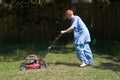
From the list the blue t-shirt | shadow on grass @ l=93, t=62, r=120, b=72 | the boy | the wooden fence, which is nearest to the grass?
shadow on grass @ l=93, t=62, r=120, b=72

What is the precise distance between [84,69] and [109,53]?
4.09 meters

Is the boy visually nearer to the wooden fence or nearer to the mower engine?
the mower engine

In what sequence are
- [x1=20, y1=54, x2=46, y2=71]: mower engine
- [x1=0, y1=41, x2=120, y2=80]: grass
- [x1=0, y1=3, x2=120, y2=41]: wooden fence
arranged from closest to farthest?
[x1=0, y1=41, x2=120, y2=80]: grass → [x1=20, y1=54, x2=46, y2=71]: mower engine → [x1=0, y1=3, x2=120, y2=41]: wooden fence

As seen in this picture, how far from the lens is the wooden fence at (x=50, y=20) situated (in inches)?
795

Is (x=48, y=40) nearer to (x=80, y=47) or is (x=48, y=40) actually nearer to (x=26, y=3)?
(x=26, y=3)

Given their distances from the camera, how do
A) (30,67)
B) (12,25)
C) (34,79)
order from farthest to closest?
(12,25) < (30,67) < (34,79)

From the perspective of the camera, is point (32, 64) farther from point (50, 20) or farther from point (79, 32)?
point (50, 20)

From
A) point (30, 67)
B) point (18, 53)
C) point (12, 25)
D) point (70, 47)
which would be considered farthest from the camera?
point (12, 25)

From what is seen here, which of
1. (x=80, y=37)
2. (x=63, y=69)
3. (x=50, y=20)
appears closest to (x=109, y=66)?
(x=80, y=37)

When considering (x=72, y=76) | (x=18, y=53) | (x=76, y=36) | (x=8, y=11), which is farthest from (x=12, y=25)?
(x=72, y=76)

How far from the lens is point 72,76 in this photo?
10336mm

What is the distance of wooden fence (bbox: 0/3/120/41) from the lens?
20.2 metres

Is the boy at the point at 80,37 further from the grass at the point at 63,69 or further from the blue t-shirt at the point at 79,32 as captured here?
the grass at the point at 63,69

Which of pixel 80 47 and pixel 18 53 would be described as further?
pixel 18 53
